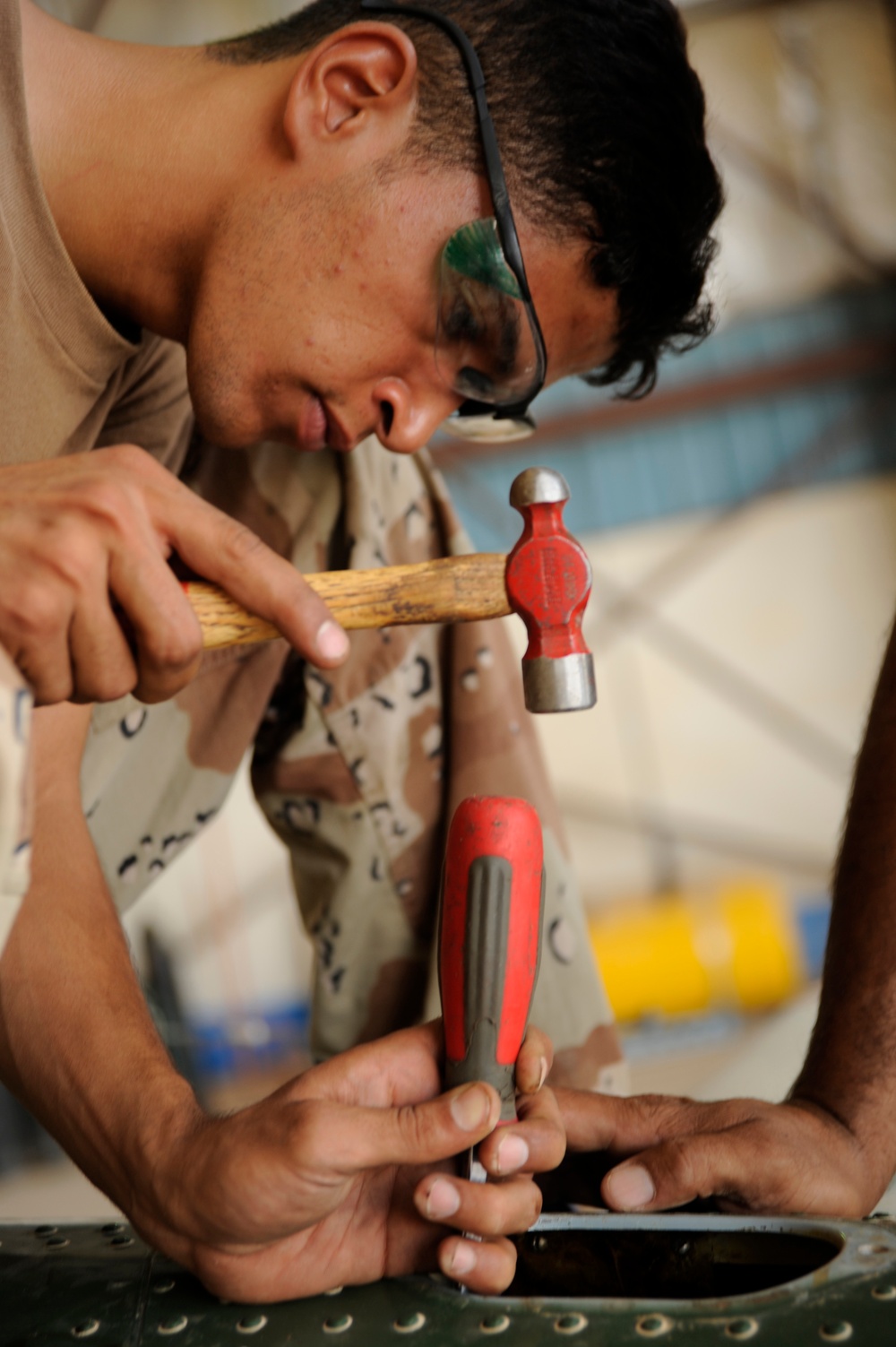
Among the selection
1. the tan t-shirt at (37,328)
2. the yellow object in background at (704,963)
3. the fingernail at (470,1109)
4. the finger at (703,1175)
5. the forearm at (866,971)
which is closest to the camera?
the fingernail at (470,1109)

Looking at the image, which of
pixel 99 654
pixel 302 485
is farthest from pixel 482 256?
pixel 99 654

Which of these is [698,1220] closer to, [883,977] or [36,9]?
[883,977]

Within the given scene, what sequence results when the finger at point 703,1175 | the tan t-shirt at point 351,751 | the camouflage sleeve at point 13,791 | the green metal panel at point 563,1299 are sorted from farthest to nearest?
the tan t-shirt at point 351,751 < the finger at point 703,1175 < the green metal panel at point 563,1299 < the camouflage sleeve at point 13,791

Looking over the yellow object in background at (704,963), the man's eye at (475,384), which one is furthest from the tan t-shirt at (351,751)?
the yellow object in background at (704,963)

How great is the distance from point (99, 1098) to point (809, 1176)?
0.63 meters

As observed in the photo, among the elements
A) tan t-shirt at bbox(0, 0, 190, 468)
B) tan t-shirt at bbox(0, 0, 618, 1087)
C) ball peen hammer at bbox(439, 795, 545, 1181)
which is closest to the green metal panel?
ball peen hammer at bbox(439, 795, 545, 1181)

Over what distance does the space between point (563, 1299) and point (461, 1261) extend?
8 centimetres

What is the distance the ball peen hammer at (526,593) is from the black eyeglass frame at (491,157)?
38cm

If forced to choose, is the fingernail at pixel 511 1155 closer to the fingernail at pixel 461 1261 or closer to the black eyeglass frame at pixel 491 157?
the fingernail at pixel 461 1261

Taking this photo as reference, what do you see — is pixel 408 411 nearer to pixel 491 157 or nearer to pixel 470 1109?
pixel 491 157

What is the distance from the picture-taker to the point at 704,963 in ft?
20.2

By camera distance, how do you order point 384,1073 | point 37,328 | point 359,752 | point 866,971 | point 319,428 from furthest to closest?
point 359,752
point 319,428
point 37,328
point 866,971
point 384,1073

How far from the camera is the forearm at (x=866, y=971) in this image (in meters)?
1.18

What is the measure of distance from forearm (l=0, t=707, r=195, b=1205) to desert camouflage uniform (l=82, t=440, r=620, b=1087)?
39cm
